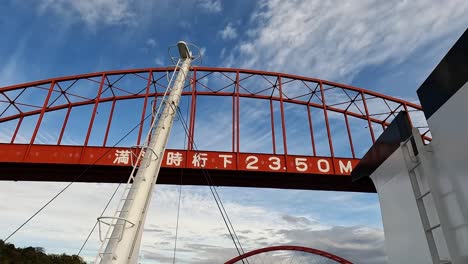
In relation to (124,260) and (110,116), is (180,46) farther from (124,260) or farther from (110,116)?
(110,116)

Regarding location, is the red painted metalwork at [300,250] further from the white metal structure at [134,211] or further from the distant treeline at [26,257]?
the distant treeline at [26,257]

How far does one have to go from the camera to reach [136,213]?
677 centimetres

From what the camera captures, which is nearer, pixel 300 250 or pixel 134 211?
pixel 134 211

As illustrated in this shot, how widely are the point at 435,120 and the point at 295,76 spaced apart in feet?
94.5

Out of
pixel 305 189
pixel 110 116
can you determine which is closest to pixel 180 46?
pixel 305 189

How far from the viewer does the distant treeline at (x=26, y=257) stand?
90.4 meters

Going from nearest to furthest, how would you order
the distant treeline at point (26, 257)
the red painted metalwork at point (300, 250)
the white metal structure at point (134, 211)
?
the white metal structure at point (134, 211)
the red painted metalwork at point (300, 250)
the distant treeline at point (26, 257)

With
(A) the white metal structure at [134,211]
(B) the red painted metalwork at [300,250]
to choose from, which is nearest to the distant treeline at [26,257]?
(B) the red painted metalwork at [300,250]

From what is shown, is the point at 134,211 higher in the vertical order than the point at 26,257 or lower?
lower

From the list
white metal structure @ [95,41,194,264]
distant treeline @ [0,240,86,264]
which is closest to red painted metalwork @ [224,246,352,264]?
white metal structure @ [95,41,194,264]

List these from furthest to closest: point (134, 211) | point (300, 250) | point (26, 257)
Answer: point (26, 257) → point (300, 250) → point (134, 211)

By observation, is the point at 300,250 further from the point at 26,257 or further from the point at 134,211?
the point at 26,257

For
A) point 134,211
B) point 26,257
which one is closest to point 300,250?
point 134,211

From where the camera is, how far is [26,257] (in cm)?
10200
